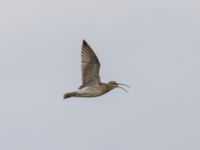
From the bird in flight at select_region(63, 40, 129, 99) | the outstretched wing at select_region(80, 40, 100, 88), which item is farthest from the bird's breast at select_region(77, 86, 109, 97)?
the outstretched wing at select_region(80, 40, 100, 88)

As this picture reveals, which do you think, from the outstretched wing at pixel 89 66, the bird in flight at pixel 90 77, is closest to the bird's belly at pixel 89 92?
the bird in flight at pixel 90 77

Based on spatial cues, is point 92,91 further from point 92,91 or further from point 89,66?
point 89,66

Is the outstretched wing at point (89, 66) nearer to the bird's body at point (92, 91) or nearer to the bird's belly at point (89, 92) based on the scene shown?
the bird's body at point (92, 91)

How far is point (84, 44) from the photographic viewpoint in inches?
1559

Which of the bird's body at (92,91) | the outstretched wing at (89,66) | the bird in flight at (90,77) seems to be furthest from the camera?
the outstretched wing at (89,66)

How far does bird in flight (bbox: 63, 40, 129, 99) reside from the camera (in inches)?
1550

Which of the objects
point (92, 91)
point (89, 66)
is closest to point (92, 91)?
point (92, 91)

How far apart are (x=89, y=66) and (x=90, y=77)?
42 cm

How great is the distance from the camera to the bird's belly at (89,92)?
39134mm

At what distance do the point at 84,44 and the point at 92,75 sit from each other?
4.27 feet

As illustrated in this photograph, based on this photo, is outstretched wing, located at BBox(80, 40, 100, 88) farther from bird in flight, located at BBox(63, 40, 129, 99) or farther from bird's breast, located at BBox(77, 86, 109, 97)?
bird's breast, located at BBox(77, 86, 109, 97)

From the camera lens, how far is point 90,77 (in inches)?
1581

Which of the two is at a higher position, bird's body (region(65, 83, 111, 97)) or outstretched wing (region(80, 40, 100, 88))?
outstretched wing (region(80, 40, 100, 88))

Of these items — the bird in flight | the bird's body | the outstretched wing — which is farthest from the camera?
the outstretched wing
